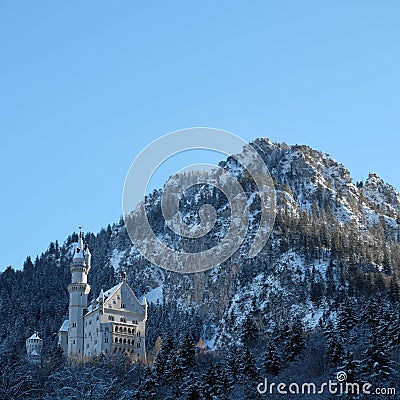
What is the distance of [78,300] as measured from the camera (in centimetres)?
13662

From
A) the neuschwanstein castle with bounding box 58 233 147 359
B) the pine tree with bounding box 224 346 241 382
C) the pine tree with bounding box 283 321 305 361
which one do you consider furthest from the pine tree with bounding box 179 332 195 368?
the neuschwanstein castle with bounding box 58 233 147 359

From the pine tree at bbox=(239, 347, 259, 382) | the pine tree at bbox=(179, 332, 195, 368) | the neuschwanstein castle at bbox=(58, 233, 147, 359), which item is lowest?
the pine tree at bbox=(239, 347, 259, 382)

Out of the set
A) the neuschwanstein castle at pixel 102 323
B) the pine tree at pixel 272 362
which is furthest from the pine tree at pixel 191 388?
the neuschwanstein castle at pixel 102 323

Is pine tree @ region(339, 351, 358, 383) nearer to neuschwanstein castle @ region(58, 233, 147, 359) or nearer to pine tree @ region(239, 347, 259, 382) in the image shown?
pine tree @ region(239, 347, 259, 382)

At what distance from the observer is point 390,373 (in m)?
74.3

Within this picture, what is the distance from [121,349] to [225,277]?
65752 millimetres

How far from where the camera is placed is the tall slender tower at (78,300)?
133 metres

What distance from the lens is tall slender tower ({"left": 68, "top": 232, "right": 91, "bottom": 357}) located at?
13275 cm

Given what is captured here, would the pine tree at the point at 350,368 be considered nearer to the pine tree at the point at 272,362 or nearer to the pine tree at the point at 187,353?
the pine tree at the point at 272,362

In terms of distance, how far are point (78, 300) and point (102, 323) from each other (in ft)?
33.3

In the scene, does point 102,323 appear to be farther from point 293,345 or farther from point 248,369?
point 248,369

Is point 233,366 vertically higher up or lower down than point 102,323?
lower down

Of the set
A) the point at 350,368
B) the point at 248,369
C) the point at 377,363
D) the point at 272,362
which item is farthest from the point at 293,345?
the point at 350,368

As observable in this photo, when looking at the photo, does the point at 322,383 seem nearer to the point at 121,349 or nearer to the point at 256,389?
the point at 256,389
